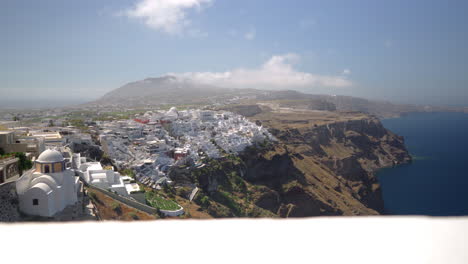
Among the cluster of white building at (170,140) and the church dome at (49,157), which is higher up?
the church dome at (49,157)

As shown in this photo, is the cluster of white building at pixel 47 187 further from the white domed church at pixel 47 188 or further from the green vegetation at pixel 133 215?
the green vegetation at pixel 133 215

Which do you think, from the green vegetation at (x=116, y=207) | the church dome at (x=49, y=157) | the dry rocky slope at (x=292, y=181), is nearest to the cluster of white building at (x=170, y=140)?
the dry rocky slope at (x=292, y=181)

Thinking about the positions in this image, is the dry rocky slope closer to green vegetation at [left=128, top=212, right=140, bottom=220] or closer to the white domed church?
green vegetation at [left=128, top=212, right=140, bottom=220]

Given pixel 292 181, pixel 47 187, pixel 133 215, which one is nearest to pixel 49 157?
pixel 47 187

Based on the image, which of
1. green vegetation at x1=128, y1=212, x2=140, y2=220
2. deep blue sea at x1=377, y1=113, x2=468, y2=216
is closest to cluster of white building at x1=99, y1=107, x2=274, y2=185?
green vegetation at x1=128, y1=212, x2=140, y2=220

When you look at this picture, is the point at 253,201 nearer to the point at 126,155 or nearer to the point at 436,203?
the point at 126,155

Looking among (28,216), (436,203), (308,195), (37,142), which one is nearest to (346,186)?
(436,203)
